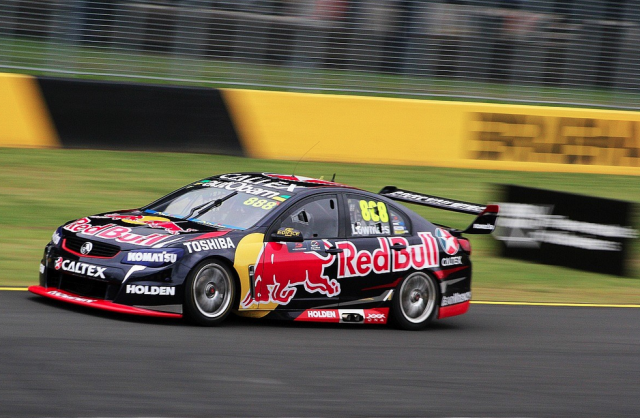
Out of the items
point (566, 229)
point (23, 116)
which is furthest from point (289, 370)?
point (23, 116)

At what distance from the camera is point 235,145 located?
51.5 feet

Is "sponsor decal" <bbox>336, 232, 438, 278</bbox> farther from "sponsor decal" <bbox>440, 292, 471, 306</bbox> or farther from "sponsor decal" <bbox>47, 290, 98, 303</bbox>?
"sponsor decal" <bbox>47, 290, 98, 303</bbox>

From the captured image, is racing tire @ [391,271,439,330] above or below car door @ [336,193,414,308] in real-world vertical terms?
below

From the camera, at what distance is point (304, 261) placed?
8391 mm

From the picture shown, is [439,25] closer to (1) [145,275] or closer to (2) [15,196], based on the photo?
(2) [15,196]

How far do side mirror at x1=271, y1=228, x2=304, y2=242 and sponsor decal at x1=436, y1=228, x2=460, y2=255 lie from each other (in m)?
1.76

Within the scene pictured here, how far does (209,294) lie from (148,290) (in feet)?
1.68

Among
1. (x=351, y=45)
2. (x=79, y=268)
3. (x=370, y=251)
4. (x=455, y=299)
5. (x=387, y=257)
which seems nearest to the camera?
(x=79, y=268)

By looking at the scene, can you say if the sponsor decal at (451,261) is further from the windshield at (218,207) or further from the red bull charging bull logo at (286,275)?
the windshield at (218,207)

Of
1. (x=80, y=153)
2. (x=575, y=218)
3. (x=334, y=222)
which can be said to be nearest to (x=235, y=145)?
(x=80, y=153)

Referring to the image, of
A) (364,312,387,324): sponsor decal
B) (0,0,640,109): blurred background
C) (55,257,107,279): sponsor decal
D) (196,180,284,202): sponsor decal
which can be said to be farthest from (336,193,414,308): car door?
(0,0,640,109): blurred background

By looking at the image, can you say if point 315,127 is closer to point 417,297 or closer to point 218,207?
point 417,297

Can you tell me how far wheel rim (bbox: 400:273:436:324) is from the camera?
30.1 feet

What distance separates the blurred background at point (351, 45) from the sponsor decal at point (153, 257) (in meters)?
8.19
